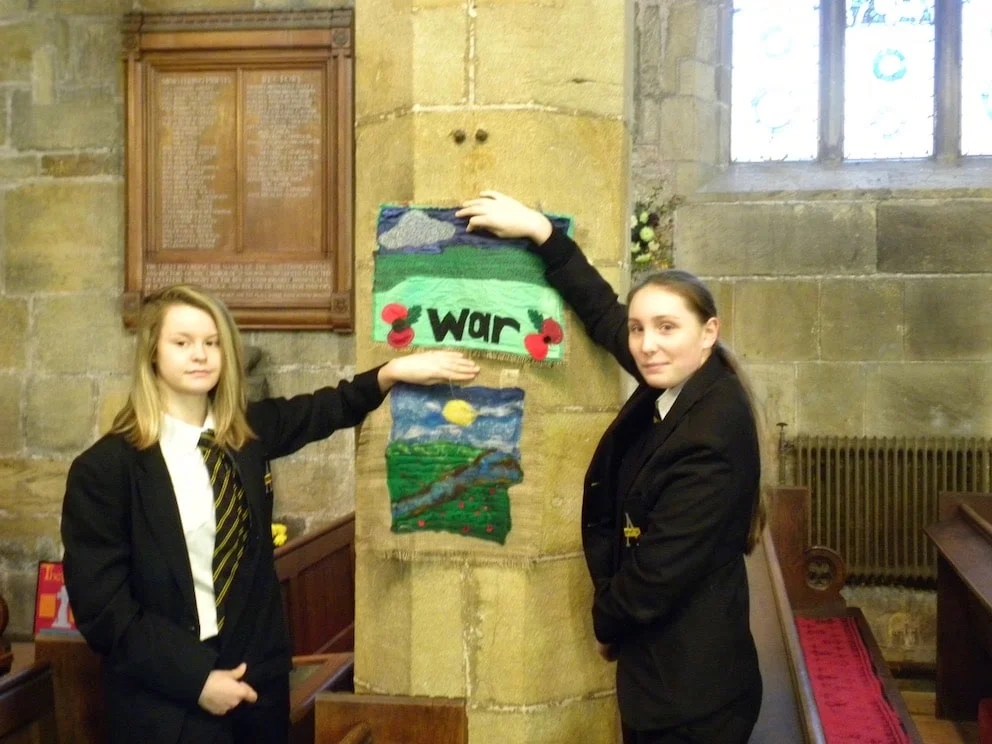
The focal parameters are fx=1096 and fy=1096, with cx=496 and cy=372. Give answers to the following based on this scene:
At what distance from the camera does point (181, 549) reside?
75.2 inches

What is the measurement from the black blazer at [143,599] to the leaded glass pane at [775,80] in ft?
13.2

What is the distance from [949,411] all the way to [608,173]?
333cm

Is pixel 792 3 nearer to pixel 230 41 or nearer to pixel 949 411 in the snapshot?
pixel 949 411

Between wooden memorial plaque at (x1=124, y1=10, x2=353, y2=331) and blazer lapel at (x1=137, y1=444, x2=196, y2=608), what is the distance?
2.91 meters

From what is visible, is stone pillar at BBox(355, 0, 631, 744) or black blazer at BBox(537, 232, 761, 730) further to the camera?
stone pillar at BBox(355, 0, 631, 744)

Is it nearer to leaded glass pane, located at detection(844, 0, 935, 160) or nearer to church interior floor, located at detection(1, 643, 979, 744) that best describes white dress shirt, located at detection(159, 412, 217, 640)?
church interior floor, located at detection(1, 643, 979, 744)

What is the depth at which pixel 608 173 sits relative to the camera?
222cm

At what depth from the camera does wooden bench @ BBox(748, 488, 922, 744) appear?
1.96 meters

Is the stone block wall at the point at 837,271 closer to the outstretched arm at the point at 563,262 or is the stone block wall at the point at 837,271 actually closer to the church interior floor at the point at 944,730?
the church interior floor at the point at 944,730

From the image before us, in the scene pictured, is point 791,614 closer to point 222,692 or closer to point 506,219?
point 506,219

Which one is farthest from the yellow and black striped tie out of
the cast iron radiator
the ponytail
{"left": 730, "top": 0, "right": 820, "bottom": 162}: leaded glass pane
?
{"left": 730, "top": 0, "right": 820, "bottom": 162}: leaded glass pane

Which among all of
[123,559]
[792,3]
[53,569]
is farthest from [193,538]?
[792,3]

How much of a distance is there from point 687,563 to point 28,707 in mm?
1253

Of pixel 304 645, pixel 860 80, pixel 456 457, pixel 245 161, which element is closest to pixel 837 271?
pixel 860 80
